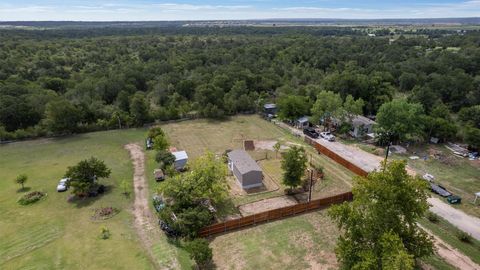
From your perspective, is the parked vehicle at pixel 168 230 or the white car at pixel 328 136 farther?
the white car at pixel 328 136

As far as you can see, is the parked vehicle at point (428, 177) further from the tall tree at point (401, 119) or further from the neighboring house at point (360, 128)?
the neighboring house at point (360, 128)

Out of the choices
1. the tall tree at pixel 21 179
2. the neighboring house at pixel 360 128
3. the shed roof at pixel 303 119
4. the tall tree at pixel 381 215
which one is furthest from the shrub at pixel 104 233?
the neighboring house at pixel 360 128

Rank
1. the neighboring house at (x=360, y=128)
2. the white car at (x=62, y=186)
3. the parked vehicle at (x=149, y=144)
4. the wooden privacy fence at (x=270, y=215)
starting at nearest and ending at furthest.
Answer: the wooden privacy fence at (x=270, y=215) < the white car at (x=62, y=186) < the parked vehicle at (x=149, y=144) < the neighboring house at (x=360, y=128)

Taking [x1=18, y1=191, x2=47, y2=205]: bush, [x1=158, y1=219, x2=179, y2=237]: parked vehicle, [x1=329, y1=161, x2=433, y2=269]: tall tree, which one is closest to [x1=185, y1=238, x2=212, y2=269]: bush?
[x1=158, y1=219, x2=179, y2=237]: parked vehicle

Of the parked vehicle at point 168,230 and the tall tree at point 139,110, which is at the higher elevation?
the tall tree at point 139,110

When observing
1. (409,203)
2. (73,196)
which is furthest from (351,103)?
(73,196)

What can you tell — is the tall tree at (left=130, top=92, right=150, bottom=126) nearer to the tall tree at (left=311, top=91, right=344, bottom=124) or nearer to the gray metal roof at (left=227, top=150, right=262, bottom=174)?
the gray metal roof at (left=227, top=150, right=262, bottom=174)

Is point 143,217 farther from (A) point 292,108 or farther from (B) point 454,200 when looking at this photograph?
(A) point 292,108
